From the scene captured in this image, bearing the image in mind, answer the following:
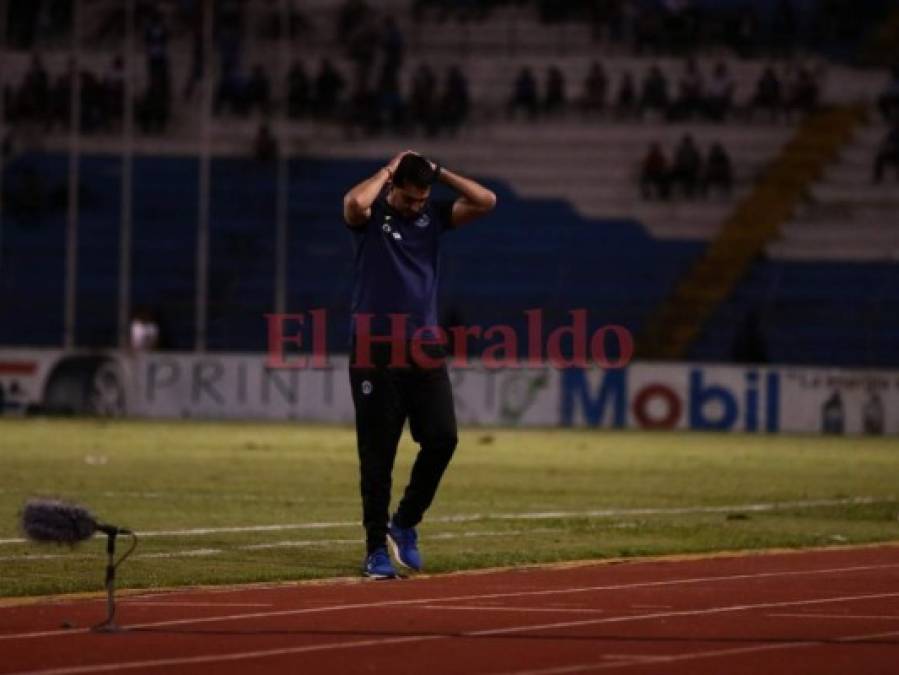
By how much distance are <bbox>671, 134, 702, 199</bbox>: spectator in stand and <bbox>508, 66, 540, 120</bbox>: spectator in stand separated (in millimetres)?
3943

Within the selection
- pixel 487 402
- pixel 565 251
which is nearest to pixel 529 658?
pixel 487 402

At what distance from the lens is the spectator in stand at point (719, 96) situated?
53250 mm

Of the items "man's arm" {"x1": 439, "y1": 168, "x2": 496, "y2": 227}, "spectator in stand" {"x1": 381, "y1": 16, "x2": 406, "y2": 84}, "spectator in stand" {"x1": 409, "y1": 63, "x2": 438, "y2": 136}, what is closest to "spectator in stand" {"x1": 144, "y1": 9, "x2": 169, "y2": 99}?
"spectator in stand" {"x1": 381, "y1": 16, "x2": 406, "y2": 84}

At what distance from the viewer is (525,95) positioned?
54.1m

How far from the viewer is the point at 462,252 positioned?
50469 mm

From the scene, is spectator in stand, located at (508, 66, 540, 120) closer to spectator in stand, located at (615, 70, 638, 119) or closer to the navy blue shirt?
spectator in stand, located at (615, 70, 638, 119)

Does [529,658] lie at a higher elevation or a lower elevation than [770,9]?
lower

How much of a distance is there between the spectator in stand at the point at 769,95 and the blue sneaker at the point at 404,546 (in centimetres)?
3887

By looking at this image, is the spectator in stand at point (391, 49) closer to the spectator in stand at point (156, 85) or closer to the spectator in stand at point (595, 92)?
the spectator in stand at point (595, 92)

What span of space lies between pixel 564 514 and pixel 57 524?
9666 mm

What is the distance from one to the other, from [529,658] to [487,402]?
34.0 metres

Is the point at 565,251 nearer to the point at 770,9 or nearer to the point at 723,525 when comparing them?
the point at 770,9

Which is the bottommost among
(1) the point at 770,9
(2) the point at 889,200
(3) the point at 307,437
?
(3) the point at 307,437

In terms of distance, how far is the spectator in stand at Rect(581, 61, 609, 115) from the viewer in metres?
53.8
